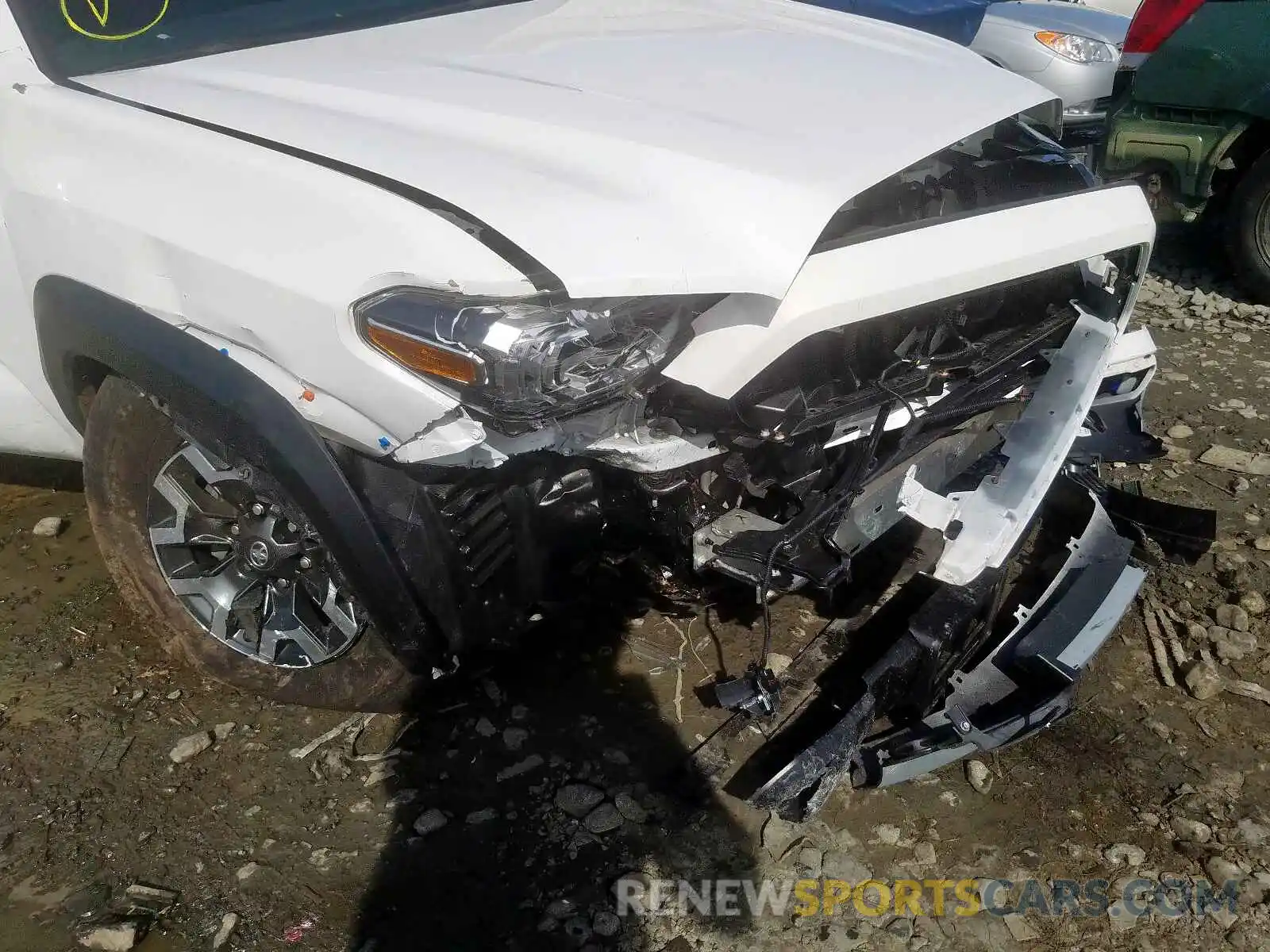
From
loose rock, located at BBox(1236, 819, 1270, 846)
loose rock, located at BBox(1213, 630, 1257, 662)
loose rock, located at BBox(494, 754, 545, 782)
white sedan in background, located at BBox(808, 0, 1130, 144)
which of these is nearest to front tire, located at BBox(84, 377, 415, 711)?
loose rock, located at BBox(494, 754, 545, 782)

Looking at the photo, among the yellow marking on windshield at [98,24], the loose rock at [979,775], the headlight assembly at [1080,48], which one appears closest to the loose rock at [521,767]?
the loose rock at [979,775]

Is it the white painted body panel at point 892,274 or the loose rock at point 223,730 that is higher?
the white painted body panel at point 892,274

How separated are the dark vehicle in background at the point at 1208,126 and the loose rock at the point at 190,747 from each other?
16.1ft

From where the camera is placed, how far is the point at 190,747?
2.66 meters

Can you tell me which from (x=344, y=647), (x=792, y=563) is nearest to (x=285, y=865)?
(x=344, y=647)

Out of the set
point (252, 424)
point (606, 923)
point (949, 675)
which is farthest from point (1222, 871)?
point (252, 424)

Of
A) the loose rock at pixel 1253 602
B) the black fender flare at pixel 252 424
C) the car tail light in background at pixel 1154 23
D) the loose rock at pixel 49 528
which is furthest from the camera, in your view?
the car tail light in background at pixel 1154 23

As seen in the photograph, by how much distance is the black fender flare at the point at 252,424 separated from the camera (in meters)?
2.11

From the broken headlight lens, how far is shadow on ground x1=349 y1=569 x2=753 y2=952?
0.93 metres

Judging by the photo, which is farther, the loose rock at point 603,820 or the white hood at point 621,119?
the loose rock at point 603,820

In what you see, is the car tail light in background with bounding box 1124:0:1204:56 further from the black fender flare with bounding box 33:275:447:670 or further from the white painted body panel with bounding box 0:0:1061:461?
the black fender flare with bounding box 33:275:447:670

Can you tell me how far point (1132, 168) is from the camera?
16.6 ft

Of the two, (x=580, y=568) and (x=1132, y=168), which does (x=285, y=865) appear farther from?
(x=1132, y=168)

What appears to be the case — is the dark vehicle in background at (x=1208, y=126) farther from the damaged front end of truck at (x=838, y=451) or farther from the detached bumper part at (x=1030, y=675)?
the detached bumper part at (x=1030, y=675)
